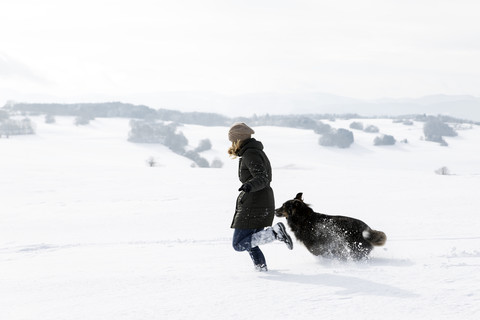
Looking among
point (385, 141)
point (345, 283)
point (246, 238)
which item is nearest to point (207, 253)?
point (246, 238)

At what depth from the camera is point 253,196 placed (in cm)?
461

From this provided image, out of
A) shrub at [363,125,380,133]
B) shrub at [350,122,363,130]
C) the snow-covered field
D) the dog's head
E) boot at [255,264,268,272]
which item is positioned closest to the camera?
the snow-covered field

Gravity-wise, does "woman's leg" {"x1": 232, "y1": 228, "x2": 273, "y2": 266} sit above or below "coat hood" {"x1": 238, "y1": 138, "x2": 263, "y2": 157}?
below

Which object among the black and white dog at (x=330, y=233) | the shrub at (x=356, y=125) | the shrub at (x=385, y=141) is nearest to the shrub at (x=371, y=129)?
the shrub at (x=356, y=125)

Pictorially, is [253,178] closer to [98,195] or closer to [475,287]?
[475,287]

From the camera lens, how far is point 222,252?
6777 millimetres

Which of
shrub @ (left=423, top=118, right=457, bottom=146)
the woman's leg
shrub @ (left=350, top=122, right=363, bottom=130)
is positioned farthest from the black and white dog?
shrub @ (left=350, top=122, right=363, bottom=130)

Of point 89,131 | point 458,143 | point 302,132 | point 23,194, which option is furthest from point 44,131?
point 458,143

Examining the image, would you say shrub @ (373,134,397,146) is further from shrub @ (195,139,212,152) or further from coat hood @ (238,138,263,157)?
coat hood @ (238,138,263,157)

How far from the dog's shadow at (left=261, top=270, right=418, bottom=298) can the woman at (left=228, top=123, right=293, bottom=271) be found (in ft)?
1.22

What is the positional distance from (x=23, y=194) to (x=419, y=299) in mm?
15951

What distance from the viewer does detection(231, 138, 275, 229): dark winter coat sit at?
4434mm

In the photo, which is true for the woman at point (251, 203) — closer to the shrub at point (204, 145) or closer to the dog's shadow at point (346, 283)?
the dog's shadow at point (346, 283)

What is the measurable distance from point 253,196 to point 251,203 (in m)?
0.08
